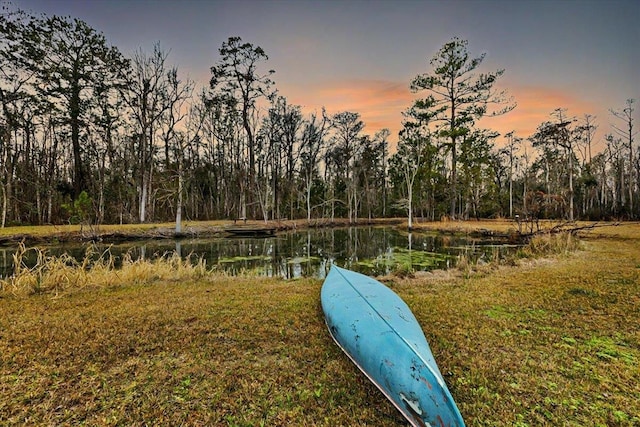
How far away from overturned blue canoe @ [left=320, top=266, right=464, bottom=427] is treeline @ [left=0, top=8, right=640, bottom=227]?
9.64 meters

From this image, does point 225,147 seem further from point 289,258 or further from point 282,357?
point 282,357

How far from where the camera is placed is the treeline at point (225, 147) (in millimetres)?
16312

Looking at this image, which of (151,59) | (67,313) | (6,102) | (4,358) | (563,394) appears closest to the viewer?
(563,394)

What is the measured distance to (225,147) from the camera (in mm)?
28406

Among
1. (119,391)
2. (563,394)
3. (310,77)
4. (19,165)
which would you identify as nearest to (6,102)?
(19,165)

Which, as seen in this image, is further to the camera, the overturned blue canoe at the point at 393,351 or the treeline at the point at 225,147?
the treeline at the point at 225,147

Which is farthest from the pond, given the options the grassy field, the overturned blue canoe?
the overturned blue canoe

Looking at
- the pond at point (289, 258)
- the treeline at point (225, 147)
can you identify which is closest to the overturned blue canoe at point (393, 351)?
the pond at point (289, 258)

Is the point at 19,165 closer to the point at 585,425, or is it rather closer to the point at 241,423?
the point at 241,423

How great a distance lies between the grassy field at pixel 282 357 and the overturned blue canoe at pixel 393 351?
17cm

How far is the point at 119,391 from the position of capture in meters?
1.96

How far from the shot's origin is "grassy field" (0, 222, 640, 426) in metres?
1.78

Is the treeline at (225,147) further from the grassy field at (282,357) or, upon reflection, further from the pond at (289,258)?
the grassy field at (282,357)

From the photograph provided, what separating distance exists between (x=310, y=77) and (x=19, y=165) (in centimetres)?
2090
